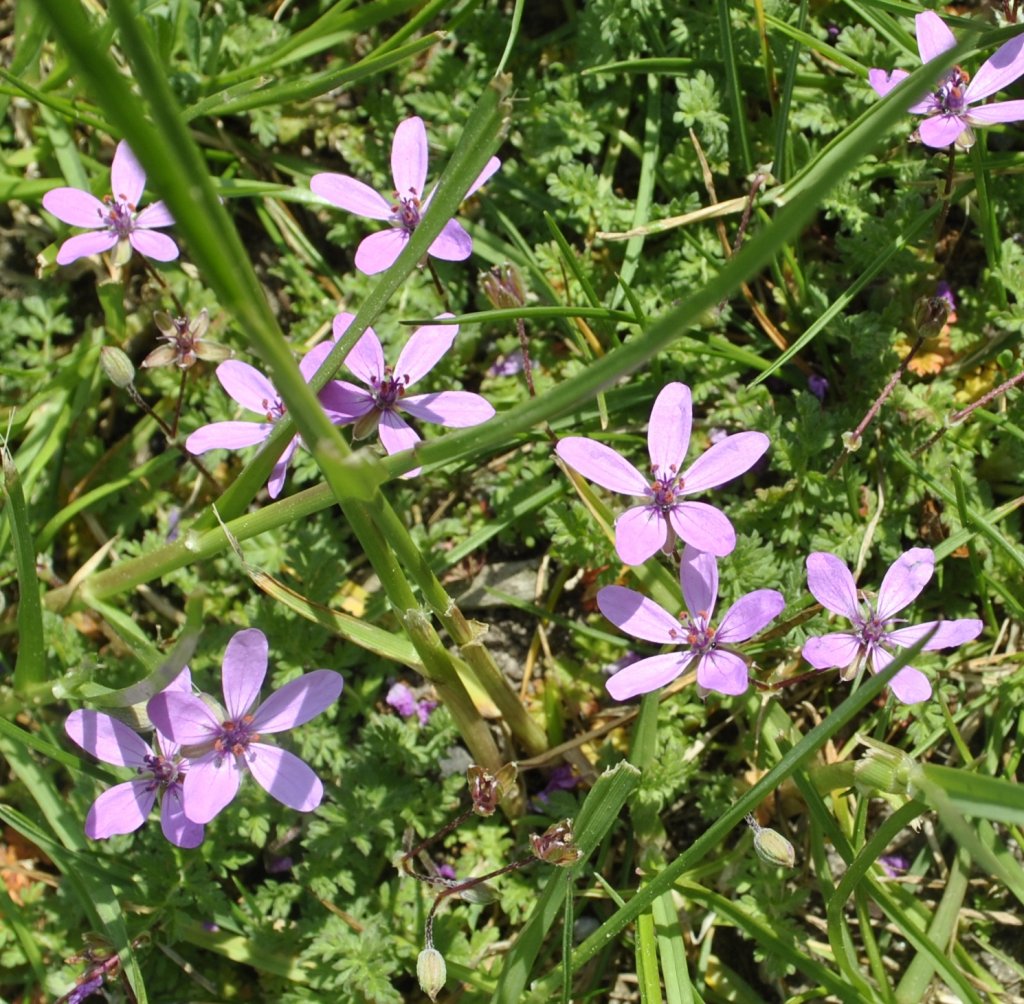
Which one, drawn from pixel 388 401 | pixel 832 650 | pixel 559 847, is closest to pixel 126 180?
pixel 388 401

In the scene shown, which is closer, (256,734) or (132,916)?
(256,734)

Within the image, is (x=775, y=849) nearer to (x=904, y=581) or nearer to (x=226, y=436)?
(x=904, y=581)

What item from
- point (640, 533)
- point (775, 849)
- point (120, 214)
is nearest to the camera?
→ point (775, 849)

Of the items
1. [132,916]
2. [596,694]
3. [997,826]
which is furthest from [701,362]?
[132,916]

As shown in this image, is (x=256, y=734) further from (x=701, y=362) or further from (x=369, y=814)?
(x=701, y=362)

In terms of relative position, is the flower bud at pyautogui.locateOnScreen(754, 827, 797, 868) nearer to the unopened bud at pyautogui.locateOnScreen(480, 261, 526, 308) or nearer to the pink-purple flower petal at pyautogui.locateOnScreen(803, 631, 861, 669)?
the pink-purple flower petal at pyautogui.locateOnScreen(803, 631, 861, 669)

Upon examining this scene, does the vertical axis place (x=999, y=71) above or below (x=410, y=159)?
below
